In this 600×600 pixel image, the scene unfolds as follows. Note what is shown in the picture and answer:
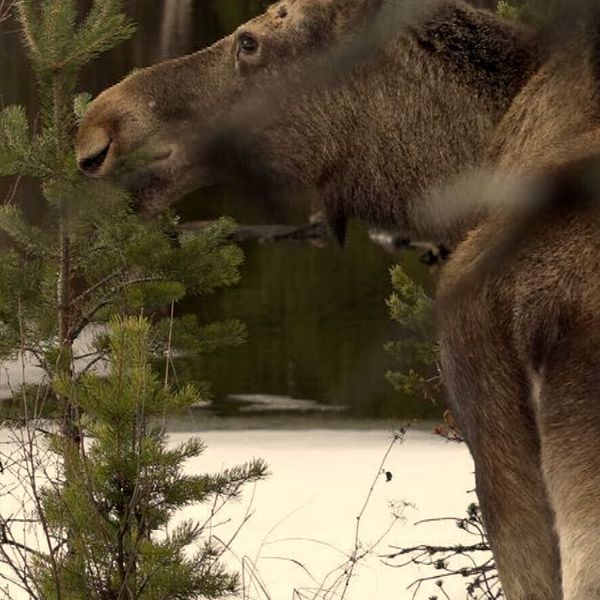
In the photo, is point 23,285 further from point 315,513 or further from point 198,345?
point 315,513

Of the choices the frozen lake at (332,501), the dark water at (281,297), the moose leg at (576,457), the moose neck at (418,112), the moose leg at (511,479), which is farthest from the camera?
the dark water at (281,297)

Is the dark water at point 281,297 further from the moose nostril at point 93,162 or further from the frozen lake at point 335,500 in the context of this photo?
the moose nostril at point 93,162

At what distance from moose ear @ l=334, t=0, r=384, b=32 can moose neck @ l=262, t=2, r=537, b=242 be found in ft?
0.30

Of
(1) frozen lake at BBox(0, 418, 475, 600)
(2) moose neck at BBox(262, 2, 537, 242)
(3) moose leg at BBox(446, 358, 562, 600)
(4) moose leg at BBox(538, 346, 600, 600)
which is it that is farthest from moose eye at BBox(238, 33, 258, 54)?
(1) frozen lake at BBox(0, 418, 475, 600)

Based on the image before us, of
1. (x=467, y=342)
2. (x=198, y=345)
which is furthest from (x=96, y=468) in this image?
(x=467, y=342)

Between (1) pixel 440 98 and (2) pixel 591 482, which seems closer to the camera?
(2) pixel 591 482

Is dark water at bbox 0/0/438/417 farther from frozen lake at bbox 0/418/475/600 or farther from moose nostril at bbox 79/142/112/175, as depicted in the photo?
moose nostril at bbox 79/142/112/175

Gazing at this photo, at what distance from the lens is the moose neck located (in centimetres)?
277

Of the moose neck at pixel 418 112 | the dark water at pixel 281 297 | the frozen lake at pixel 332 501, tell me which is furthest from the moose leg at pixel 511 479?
the dark water at pixel 281 297

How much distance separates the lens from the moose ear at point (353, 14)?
2945mm

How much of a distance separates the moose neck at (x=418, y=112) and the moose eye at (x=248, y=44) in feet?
0.46

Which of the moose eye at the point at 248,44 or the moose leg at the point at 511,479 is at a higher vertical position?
the moose eye at the point at 248,44

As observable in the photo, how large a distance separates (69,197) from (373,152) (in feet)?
3.86

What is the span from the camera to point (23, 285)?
13.6 ft
